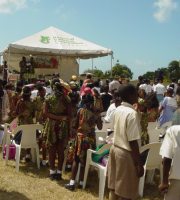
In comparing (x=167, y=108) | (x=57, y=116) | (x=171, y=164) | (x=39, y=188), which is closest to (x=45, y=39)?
(x=167, y=108)

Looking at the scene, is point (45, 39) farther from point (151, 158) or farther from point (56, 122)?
point (151, 158)

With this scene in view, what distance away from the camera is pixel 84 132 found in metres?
5.78

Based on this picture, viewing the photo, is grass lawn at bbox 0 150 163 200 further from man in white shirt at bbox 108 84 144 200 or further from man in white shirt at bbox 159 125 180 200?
man in white shirt at bbox 159 125 180 200

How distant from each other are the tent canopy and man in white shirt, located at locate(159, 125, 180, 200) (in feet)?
39.9

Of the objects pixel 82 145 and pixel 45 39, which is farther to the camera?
pixel 45 39

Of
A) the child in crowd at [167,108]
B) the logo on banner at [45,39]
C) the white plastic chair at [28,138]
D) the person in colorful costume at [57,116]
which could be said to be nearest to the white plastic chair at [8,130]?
the white plastic chair at [28,138]

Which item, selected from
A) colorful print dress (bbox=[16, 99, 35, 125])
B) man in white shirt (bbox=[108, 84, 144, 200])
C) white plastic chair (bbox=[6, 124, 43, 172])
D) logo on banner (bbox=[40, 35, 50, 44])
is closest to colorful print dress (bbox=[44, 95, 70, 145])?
white plastic chair (bbox=[6, 124, 43, 172])

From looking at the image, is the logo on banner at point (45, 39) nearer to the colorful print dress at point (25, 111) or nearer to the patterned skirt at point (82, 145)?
the colorful print dress at point (25, 111)

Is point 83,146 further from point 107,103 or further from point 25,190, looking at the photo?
point 107,103

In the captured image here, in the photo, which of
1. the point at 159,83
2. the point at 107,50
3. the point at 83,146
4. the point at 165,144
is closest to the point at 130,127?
the point at 165,144

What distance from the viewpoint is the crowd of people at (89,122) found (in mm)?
3814

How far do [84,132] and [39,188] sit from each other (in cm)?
116

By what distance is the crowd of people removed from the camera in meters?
3.81

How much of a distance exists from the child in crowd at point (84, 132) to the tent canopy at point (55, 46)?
31.5 ft
